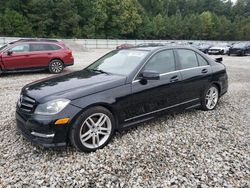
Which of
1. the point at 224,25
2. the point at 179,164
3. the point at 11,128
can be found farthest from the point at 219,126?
the point at 224,25

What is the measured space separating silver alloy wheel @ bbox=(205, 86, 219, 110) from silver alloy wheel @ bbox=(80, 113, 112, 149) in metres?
2.71

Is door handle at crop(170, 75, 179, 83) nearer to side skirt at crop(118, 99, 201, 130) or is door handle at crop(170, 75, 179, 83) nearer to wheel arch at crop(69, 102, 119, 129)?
side skirt at crop(118, 99, 201, 130)

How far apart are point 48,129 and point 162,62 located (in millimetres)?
2369

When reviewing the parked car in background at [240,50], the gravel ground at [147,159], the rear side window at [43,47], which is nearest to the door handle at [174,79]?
the gravel ground at [147,159]

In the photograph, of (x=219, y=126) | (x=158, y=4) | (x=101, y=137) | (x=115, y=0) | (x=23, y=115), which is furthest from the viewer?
(x=158, y=4)

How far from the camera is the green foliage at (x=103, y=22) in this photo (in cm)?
4350

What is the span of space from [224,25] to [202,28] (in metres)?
8.09

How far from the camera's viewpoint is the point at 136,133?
12.6ft

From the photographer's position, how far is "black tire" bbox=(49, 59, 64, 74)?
9.93 m

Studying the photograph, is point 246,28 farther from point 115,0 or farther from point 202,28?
point 115,0

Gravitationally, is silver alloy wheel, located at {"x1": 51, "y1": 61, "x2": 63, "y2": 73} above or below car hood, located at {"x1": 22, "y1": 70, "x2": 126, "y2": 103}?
below

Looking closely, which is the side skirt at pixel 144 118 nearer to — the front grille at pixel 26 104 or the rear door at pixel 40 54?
the front grille at pixel 26 104

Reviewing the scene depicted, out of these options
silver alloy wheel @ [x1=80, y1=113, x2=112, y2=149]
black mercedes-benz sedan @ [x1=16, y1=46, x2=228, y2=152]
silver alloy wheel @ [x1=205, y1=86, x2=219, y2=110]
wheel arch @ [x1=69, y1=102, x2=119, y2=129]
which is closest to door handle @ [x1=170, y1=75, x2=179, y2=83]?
black mercedes-benz sedan @ [x1=16, y1=46, x2=228, y2=152]

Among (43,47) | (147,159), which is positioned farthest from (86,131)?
(43,47)
